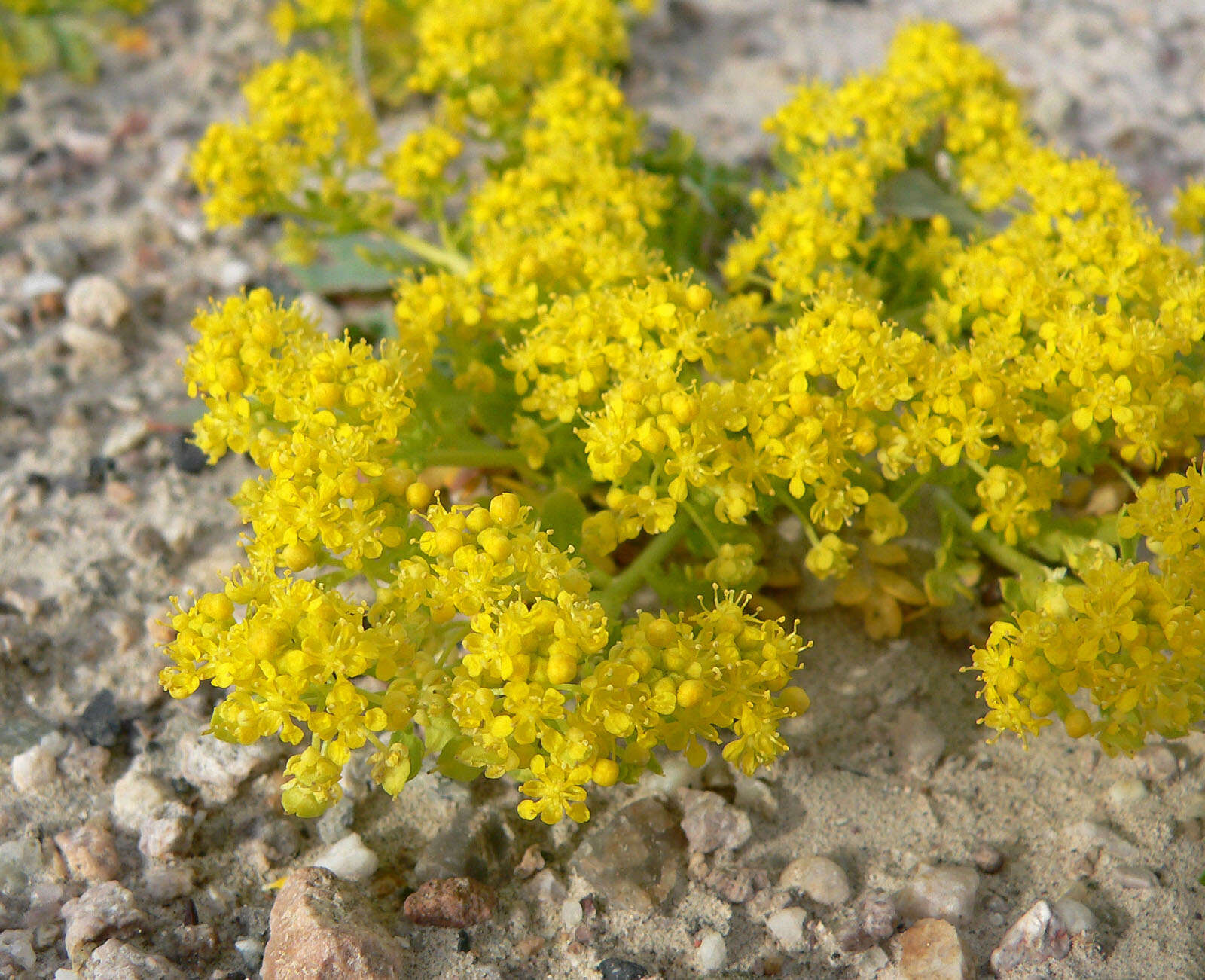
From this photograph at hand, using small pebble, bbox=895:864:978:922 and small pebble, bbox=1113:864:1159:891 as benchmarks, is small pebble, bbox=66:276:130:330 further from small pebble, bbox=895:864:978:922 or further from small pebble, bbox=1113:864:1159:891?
small pebble, bbox=1113:864:1159:891

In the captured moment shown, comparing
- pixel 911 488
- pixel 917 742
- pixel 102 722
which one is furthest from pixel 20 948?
pixel 911 488

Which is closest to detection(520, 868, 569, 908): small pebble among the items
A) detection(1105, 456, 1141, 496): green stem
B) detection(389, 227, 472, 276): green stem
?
detection(1105, 456, 1141, 496): green stem

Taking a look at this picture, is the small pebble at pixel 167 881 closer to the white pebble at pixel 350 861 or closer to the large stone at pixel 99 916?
the large stone at pixel 99 916

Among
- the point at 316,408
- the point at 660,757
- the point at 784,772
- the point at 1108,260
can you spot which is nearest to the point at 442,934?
the point at 660,757

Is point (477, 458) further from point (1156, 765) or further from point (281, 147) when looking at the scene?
point (1156, 765)

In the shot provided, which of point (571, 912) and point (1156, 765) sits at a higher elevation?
point (1156, 765)

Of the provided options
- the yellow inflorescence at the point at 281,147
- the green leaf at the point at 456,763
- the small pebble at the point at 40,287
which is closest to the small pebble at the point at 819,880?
the green leaf at the point at 456,763
